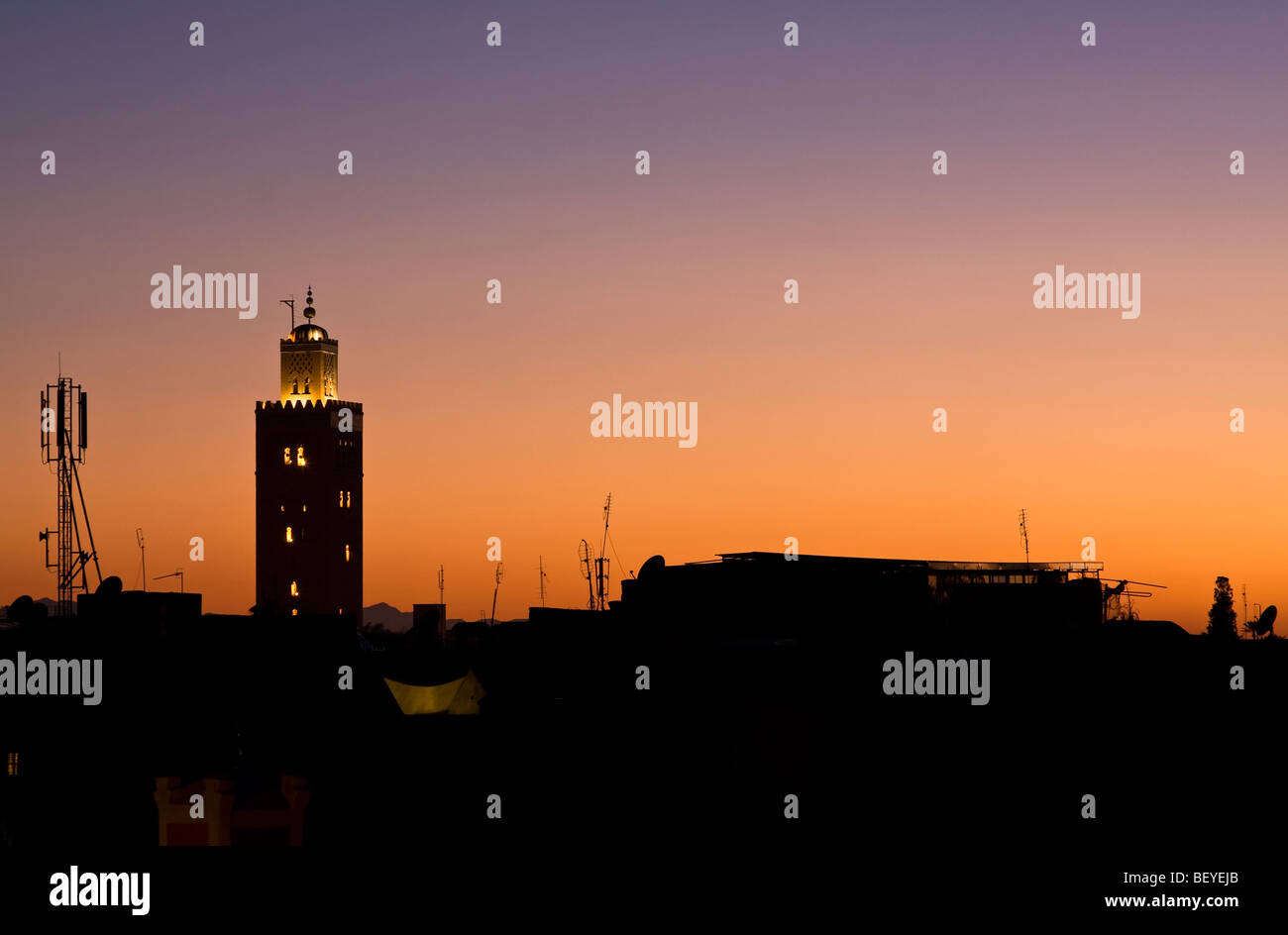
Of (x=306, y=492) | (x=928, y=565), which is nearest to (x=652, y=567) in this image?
(x=928, y=565)

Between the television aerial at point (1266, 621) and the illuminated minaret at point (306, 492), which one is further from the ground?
the illuminated minaret at point (306, 492)

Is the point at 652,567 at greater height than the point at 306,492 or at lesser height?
lesser

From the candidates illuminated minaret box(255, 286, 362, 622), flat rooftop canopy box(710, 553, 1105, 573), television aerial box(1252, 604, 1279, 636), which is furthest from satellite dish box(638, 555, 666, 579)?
illuminated minaret box(255, 286, 362, 622)

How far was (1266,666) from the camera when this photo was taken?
44.8 metres

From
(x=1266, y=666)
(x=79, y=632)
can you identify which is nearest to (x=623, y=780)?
(x=79, y=632)

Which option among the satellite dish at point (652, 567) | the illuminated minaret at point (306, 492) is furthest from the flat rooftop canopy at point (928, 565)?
the illuminated minaret at point (306, 492)

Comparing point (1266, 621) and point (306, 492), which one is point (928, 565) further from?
point (306, 492)

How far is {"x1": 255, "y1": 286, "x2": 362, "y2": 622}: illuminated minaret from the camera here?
11619 centimetres

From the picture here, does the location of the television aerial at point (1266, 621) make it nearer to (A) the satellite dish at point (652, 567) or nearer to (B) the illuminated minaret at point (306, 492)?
(A) the satellite dish at point (652, 567)

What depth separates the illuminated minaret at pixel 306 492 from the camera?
116188 millimetres

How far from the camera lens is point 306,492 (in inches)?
4633
